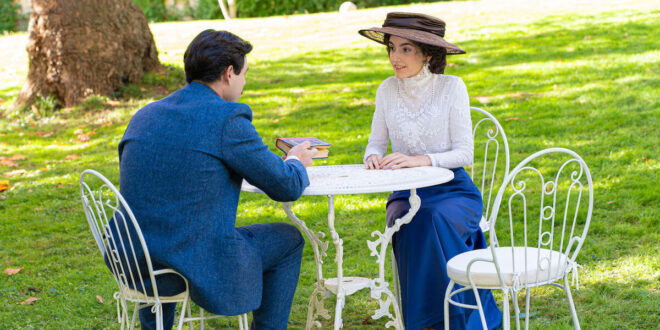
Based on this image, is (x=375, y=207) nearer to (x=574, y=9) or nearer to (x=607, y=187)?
(x=607, y=187)

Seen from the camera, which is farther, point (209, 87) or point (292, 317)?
point (292, 317)

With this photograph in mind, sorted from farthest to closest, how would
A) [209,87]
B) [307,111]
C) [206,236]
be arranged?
1. [307,111]
2. [209,87]
3. [206,236]

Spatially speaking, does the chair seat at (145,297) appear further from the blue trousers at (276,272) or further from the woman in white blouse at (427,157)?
the woman in white blouse at (427,157)

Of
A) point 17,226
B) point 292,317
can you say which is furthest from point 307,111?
point 292,317

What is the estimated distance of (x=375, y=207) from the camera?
20.2 ft

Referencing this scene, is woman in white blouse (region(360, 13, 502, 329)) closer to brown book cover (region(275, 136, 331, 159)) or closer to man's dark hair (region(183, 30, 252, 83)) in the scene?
brown book cover (region(275, 136, 331, 159))

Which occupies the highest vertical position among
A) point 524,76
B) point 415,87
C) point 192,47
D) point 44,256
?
point 192,47

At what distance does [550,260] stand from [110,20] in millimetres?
7711

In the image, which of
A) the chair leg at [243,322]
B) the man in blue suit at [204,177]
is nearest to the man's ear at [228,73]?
the man in blue suit at [204,177]

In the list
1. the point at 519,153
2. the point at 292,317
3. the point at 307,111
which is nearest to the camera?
the point at 292,317

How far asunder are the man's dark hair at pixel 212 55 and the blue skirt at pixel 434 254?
126cm

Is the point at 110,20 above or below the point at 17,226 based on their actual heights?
above

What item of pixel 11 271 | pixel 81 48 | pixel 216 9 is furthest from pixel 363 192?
pixel 216 9

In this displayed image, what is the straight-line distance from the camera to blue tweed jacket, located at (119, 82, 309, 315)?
264cm
